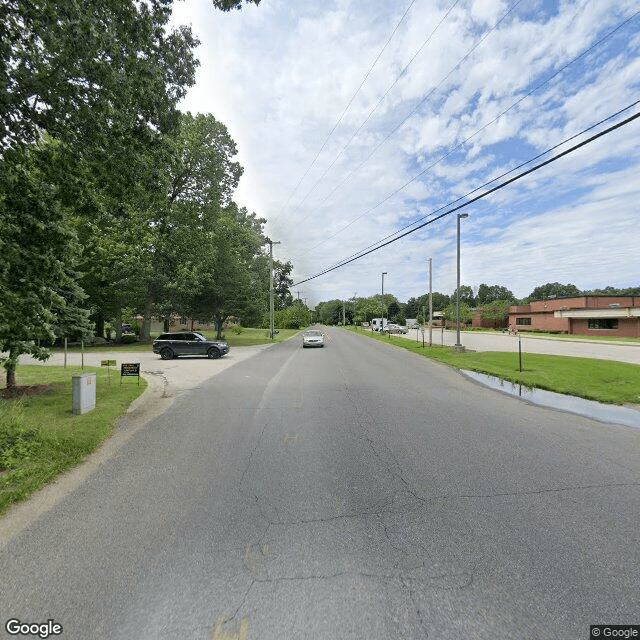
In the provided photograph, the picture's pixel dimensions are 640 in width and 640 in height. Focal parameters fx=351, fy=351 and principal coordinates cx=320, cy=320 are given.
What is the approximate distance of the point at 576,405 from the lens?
28.6 ft

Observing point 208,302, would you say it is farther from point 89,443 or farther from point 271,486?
point 271,486

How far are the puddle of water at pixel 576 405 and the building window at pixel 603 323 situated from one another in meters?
43.4

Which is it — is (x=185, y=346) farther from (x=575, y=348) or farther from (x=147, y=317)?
(x=575, y=348)

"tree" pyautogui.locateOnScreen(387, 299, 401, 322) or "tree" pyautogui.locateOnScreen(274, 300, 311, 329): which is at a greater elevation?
"tree" pyautogui.locateOnScreen(387, 299, 401, 322)

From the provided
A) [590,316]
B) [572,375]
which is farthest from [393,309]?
[572,375]

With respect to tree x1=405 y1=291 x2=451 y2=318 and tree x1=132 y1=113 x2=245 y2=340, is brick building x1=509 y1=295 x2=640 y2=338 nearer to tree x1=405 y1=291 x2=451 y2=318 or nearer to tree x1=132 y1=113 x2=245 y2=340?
tree x1=132 y1=113 x2=245 y2=340

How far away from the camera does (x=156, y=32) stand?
23.4ft

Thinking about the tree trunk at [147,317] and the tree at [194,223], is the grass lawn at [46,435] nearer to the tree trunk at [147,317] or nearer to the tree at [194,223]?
the tree at [194,223]

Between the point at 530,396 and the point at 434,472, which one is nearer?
the point at 434,472

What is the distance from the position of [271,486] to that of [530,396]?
840 cm

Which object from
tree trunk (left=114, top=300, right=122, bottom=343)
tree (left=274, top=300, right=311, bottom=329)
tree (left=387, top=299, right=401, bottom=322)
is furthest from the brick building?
tree (left=387, top=299, right=401, bottom=322)

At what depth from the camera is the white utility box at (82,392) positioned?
7496 mm

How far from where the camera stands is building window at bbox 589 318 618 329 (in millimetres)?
43312

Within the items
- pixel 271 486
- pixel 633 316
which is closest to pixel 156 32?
pixel 271 486
